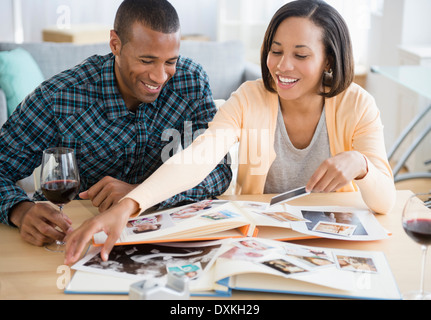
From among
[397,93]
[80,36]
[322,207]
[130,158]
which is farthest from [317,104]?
[80,36]

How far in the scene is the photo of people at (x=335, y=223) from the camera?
1.21m

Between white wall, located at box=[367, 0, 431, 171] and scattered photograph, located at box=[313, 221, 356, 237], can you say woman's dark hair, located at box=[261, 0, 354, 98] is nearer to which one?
scattered photograph, located at box=[313, 221, 356, 237]

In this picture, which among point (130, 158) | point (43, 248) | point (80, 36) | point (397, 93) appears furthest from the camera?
point (80, 36)

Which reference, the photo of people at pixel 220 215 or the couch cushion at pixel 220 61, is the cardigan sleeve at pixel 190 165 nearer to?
the photo of people at pixel 220 215

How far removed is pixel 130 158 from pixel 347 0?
372cm

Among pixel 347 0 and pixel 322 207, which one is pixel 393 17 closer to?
pixel 347 0

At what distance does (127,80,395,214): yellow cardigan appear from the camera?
1.34 m

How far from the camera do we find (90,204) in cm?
142

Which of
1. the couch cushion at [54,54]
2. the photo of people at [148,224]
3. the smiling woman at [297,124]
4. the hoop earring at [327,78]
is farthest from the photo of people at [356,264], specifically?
the couch cushion at [54,54]

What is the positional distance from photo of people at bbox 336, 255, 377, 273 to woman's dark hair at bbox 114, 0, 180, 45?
785 mm

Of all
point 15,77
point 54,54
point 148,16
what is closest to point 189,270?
point 148,16

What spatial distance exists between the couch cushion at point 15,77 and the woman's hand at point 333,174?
196 centimetres

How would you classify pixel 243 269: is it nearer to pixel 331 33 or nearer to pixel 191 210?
pixel 191 210

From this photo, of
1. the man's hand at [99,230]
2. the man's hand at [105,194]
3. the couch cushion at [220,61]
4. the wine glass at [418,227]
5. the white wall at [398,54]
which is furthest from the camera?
the white wall at [398,54]
